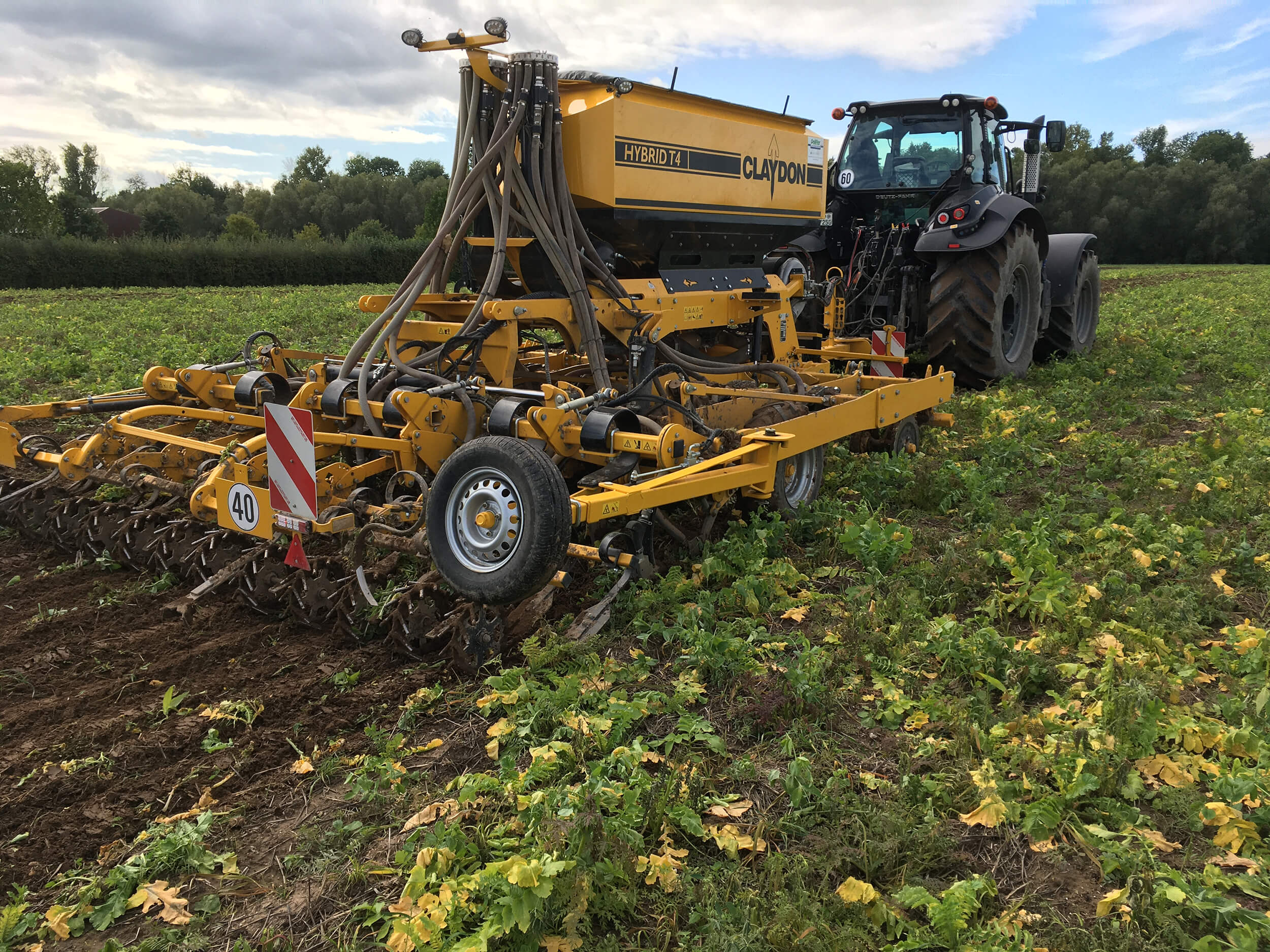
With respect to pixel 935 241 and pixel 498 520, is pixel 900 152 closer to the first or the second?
pixel 935 241

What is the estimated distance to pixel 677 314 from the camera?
19.1 feet

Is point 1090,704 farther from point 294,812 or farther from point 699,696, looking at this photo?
A: point 294,812

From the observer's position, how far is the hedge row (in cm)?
2992

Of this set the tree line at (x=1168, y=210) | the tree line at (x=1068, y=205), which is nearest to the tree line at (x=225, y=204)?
the tree line at (x=1068, y=205)

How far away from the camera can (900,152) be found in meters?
9.29

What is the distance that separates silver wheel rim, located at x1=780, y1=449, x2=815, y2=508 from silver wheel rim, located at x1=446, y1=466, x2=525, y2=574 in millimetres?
2183

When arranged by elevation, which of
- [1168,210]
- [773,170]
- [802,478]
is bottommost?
[802,478]

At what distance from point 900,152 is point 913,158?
0.14 metres

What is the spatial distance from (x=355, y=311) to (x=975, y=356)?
42.3 feet

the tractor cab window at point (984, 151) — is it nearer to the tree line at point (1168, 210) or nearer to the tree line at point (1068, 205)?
the tree line at point (1068, 205)

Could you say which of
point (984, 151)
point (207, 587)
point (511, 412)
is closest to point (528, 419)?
point (511, 412)

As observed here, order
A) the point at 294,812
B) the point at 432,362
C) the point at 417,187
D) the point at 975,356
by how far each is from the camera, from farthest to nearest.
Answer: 1. the point at 417,187
2. the point at 975,356
3. the point at 432,362
4. the point at 294,812

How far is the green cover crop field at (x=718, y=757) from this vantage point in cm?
232

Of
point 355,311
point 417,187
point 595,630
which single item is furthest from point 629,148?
point 417,187
